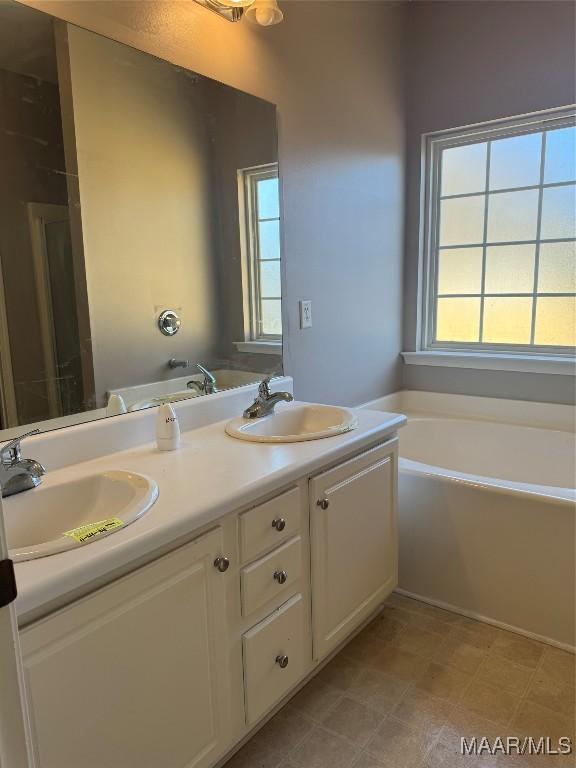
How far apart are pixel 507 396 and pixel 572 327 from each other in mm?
453

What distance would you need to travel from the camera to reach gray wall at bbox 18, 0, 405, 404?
5.73 feet

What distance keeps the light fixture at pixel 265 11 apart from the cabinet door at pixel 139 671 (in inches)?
65.3

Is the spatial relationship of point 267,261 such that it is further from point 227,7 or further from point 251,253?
point 227,7

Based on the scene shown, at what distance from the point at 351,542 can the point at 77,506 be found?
33.2 inches

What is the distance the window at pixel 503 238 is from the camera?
2562 mm

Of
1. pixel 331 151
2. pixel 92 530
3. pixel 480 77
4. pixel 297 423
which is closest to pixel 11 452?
pixel 92 530

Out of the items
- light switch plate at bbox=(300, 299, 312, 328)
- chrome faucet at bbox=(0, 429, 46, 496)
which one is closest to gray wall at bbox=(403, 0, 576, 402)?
light switch plate at bbox=(300, 299, 312, 328)

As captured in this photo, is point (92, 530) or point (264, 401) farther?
point (264, 401)

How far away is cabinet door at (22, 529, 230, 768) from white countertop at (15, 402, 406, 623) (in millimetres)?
62

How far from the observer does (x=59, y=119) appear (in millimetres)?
1316

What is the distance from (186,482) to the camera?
1.23m

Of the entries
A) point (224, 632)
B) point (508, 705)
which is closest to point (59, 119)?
point (224, 632)

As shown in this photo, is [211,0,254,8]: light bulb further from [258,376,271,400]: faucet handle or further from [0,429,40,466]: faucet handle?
[0,429,40,466]: faucet handle

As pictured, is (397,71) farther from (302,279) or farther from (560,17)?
(302,279)
